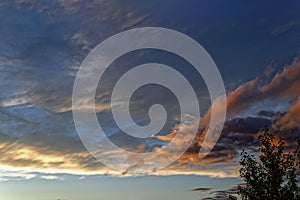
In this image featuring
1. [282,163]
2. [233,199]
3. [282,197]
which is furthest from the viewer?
[233,199]

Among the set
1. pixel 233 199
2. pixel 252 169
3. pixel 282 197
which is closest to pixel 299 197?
pixel 282 197

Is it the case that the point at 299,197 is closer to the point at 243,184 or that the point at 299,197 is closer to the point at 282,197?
the point at 282,197

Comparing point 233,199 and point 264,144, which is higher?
point 264,144

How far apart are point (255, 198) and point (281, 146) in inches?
244

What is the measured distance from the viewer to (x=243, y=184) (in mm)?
45375

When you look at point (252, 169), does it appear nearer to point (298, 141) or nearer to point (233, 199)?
Result: point (298, 141)

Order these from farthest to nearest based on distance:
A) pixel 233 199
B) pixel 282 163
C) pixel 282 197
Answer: pixel 233 199 < pixel 282 163 < pixel 282 197

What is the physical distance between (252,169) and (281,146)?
3.82 metres

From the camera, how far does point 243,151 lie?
153ft

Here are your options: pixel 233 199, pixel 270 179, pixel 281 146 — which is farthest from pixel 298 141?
pixel 233 199

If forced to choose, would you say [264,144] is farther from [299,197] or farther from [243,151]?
[299,197]

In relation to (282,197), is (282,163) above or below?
above

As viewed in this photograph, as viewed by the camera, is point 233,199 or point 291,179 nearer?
point 291,179

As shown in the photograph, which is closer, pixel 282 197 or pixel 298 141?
pixel 282 197
